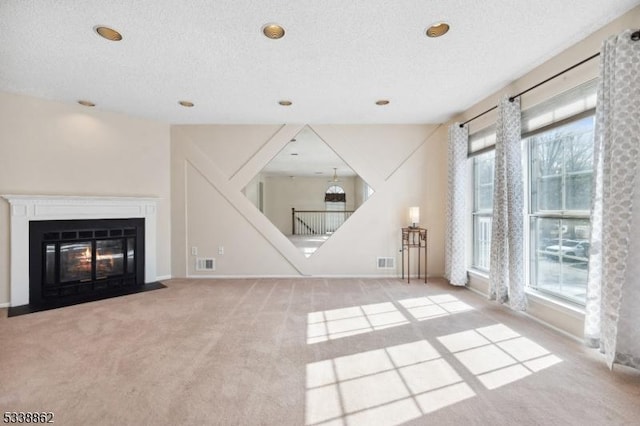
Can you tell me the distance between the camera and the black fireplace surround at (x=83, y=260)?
142 inches

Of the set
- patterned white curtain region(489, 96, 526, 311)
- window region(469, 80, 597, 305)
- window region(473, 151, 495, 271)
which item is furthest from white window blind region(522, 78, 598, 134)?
window region(473, 151, 495, 271)

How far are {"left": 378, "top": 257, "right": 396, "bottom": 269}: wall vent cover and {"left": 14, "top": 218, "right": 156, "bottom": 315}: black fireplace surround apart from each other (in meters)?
3.65

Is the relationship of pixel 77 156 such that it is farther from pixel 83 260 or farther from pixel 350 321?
pixel 350 321

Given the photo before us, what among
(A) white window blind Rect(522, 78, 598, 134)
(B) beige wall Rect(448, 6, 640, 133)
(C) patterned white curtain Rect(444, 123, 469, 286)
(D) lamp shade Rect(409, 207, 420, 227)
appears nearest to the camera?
(B) beige wall Rect(448, 6, 640, 133)

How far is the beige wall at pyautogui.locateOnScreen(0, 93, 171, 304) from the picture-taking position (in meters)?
3.51

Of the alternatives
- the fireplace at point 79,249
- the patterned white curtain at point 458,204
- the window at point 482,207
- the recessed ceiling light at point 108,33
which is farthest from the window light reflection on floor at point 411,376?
the fireplace at point 79,249

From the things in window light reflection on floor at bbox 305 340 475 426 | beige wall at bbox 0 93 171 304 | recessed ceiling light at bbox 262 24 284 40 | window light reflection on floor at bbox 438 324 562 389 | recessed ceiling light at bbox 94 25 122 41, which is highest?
recessed ceiling light at bbox 262 24 284 40

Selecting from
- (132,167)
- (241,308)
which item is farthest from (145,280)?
(241,308)

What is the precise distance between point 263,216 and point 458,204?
3.06 metres

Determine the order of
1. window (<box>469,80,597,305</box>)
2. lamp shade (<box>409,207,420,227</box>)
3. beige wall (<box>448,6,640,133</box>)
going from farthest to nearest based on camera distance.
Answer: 1. lamp shade (<box>409,207,420,227</box>)
2. window (<box>469,80,597,305</box>)
3. beige wall (<box>448,6,640,133</box>)

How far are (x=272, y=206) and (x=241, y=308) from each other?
8.66 m

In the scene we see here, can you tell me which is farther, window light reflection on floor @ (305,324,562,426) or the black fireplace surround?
the black fireplace surround

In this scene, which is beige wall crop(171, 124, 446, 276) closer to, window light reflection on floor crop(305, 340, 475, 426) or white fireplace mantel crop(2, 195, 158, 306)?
white fireplace mantel crop(2, 195, 158, 306)

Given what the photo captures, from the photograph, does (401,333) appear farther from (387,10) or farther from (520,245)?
(387,10)
